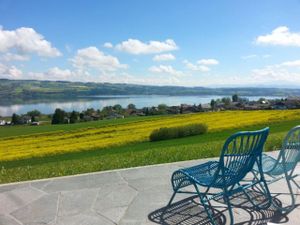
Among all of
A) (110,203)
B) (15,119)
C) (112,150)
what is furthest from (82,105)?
(110,203)

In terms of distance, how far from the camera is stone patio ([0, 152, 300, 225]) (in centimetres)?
349

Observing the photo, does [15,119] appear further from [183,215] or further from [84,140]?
[183,215]

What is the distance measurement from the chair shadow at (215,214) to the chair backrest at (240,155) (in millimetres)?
481

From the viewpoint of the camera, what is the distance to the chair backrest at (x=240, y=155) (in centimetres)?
312

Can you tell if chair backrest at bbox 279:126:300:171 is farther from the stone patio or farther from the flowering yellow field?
the flowering yellow field

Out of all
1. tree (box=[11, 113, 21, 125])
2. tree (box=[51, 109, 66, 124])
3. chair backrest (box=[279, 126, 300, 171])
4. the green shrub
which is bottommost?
tree (box=[11, 113, 21, 125])

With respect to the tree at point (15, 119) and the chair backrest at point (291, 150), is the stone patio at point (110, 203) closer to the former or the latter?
the chair backrest at point (291, 150)

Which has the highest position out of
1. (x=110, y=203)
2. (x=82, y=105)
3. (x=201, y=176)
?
(x=201, y=176)

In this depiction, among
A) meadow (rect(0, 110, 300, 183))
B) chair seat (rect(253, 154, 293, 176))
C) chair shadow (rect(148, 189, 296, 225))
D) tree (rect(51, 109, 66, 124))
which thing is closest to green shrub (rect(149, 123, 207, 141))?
meadow (rect(0, 110, 300, 183))

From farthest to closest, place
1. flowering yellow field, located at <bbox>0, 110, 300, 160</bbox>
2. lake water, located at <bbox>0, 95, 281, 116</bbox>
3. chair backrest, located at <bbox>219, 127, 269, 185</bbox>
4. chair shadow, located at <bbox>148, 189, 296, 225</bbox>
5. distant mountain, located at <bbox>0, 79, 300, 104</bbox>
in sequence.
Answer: distant mountain, located at <bbox>0, 79, 300, 104</bbox>
lake water, located at <bbox>0, 95, 281, 116</bbox>
flowering yellow field, located at <bbox>0, 110, 300, 160</bbox>
chair shadow, located at <bbox>148, 189, 296, 225</bbox>
chair backrest, located at <bbox>219, 127, 269, 185</bbox>

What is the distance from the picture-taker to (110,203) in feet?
13.2

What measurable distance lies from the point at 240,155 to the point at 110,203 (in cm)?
167

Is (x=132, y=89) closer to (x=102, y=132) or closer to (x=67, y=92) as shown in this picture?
(x=67, y=92)

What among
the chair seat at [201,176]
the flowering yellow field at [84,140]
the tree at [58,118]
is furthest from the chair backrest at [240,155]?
the tree at [58,118]
